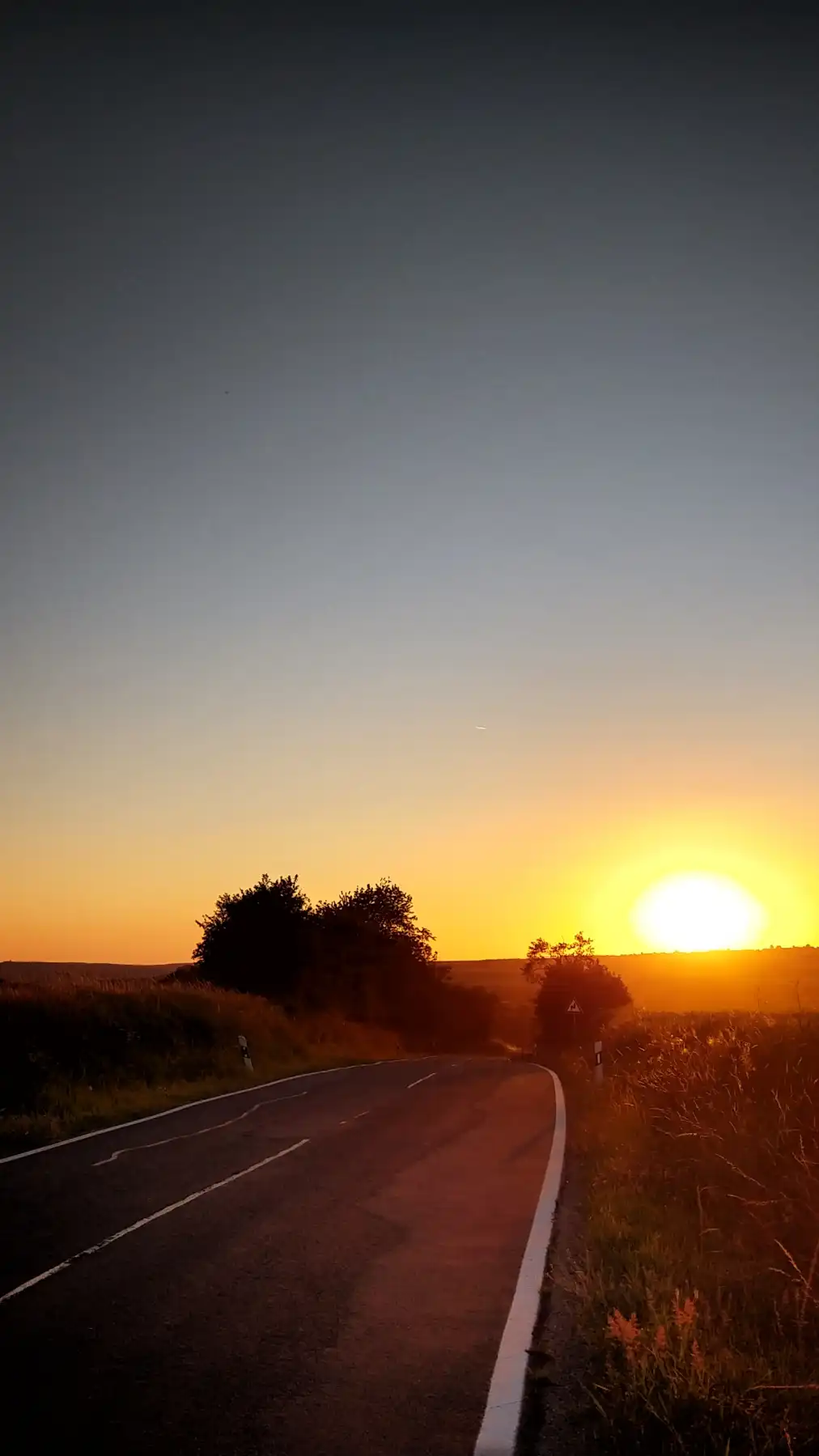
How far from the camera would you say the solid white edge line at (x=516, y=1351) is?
4344mm

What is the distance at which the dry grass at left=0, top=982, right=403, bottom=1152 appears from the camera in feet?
48.7

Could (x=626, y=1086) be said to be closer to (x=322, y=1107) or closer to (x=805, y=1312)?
(x=322, y=1107)

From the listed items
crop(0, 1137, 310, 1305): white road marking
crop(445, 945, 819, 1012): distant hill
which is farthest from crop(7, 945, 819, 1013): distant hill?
crop(0, 1137, 310, 1305): white road marking

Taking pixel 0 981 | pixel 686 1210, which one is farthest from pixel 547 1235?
pixel 0 981

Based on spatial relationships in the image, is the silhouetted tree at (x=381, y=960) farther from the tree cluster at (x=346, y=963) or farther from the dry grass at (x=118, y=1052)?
the dry grass at (x=118, y=1052)

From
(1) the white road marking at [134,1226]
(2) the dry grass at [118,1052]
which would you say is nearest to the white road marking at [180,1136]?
(2) the dry grass at [118,1052]

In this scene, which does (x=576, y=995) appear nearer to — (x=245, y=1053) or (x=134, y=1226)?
(x=245, y=1053)

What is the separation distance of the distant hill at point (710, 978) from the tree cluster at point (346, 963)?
1329cm

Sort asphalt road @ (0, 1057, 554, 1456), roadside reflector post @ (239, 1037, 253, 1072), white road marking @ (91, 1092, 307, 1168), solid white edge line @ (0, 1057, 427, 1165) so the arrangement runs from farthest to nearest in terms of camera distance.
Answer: roadside reflector post @ (239, 1037, 253, 1072) < solid white edge line @ (0, 1057, 427, 1165) < white road marking @ (91, 1092, 307, 1168) < asphalt road @ (0, 1057, 554, 1456)

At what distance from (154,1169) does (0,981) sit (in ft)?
41.7

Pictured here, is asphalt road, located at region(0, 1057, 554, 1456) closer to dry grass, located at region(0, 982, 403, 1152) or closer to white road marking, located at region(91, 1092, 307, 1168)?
white road marking, located at region(91, 1092, 307, 1168)

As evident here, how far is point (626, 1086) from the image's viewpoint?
49.1 ft

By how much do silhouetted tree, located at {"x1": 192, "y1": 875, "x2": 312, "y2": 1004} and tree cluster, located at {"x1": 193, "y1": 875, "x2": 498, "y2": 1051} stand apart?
37 mm

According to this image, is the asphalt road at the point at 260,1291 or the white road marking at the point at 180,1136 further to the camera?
the white road marking at the point at 180,1136
